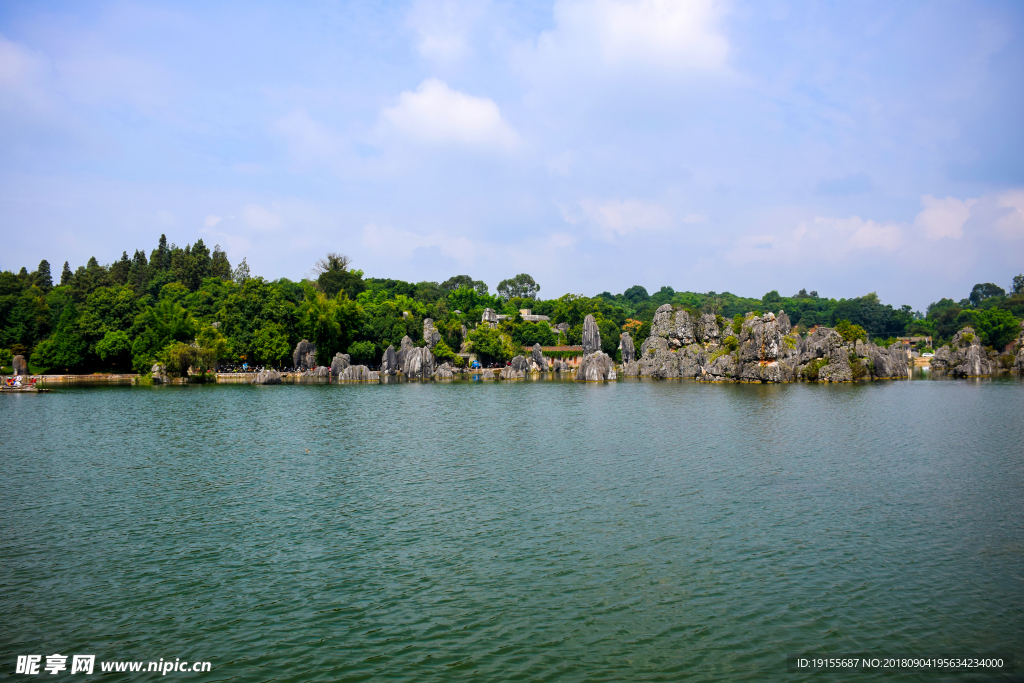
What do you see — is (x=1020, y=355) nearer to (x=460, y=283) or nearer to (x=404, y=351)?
→ (x=404, y=351)

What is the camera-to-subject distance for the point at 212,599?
1179 centimetres

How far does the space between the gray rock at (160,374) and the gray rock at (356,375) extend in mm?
20085

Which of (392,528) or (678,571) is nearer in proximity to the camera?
(678,571)

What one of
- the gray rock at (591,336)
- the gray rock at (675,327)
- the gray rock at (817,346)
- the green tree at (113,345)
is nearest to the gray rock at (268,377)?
the green tree at (113,345)

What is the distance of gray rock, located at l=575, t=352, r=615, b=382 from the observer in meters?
84.1

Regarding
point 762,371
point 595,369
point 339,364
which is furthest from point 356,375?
point 762,371

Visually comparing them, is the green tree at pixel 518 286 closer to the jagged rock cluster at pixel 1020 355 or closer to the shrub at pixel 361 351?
the shrub at pixel 361 351

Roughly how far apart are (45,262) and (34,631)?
405ft

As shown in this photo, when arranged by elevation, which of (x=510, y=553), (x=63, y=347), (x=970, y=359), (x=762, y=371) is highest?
(x=63, y=347)

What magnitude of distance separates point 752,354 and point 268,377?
2325 inches

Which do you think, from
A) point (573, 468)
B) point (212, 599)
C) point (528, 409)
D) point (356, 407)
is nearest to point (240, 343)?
point (356, 407)

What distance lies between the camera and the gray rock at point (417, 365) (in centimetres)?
8931

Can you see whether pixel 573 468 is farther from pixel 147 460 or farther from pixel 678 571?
pixel 147 460

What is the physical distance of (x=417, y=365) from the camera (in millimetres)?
89562
